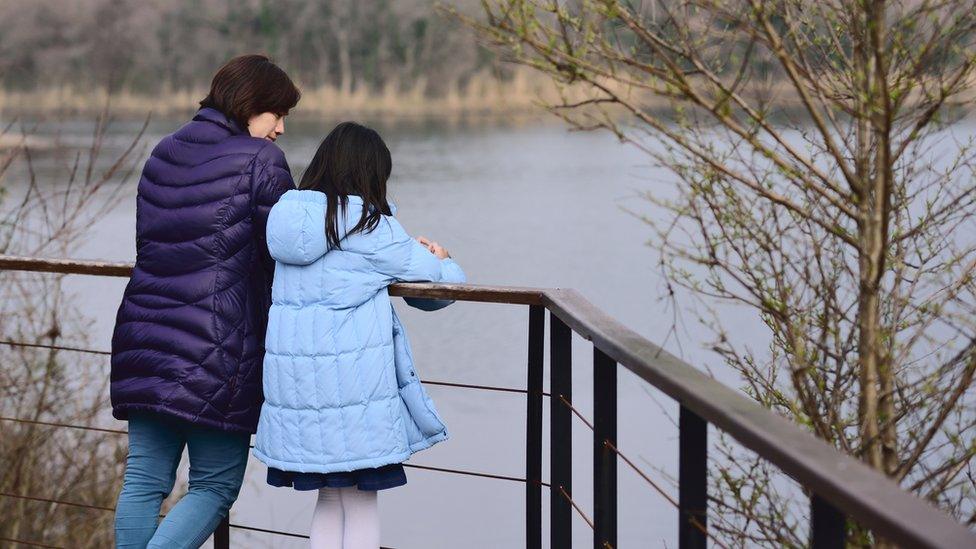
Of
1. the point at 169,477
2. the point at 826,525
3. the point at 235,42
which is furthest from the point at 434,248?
the point at 235,42

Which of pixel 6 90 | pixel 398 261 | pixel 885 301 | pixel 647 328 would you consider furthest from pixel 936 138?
pixel 6 90

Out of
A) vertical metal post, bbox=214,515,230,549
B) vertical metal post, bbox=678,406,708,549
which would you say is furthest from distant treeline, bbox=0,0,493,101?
vertical metal post, bbox=678,406,708,549

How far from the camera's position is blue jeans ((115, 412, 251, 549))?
8.82ft

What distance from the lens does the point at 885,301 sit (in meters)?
2.96

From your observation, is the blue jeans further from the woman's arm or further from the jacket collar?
the jacket collar

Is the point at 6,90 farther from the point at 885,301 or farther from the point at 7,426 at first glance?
the point at 885,301

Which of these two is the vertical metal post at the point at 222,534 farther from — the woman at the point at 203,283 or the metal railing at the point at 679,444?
the woman at the point at 203,283

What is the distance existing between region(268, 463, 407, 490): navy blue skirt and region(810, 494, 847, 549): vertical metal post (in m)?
1.36

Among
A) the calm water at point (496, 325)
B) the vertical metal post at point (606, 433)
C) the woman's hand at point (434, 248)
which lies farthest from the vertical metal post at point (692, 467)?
the calm water at point (496, 325)

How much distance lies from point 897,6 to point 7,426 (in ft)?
16.7

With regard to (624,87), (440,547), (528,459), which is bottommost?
(440,547)

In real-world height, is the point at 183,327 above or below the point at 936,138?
below

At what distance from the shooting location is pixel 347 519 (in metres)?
2.74

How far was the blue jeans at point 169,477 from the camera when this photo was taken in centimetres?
269
